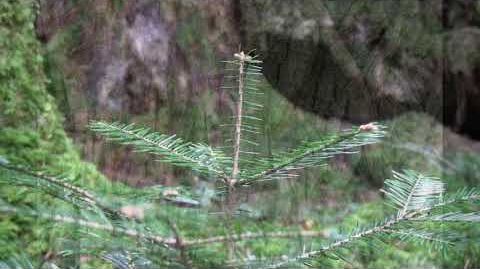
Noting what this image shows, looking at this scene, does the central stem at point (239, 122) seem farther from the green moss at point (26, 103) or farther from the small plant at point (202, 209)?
the green moss at point (26, 103)

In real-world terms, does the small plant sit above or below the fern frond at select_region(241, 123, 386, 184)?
below

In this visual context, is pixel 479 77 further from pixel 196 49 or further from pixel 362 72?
pixel 196 49

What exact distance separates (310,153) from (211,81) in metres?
0.72

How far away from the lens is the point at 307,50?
1.50 meters

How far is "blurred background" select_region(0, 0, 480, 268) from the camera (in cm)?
129

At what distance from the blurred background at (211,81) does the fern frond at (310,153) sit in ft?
1.51

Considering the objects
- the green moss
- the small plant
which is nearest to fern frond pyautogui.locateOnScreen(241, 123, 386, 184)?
the small plant

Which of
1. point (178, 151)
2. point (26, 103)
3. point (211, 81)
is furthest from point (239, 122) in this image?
point (26, 103)

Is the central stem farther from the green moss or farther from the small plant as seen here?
the green moss

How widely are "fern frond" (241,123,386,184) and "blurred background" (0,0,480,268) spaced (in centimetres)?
46

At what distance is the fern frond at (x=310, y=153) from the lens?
0.56 meters

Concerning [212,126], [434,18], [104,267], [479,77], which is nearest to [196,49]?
[212,126]

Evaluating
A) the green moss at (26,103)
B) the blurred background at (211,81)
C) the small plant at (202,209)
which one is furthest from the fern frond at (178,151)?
the green moss at (26,103)

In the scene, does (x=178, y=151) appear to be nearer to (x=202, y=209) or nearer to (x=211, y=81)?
(x=202, y=209)
